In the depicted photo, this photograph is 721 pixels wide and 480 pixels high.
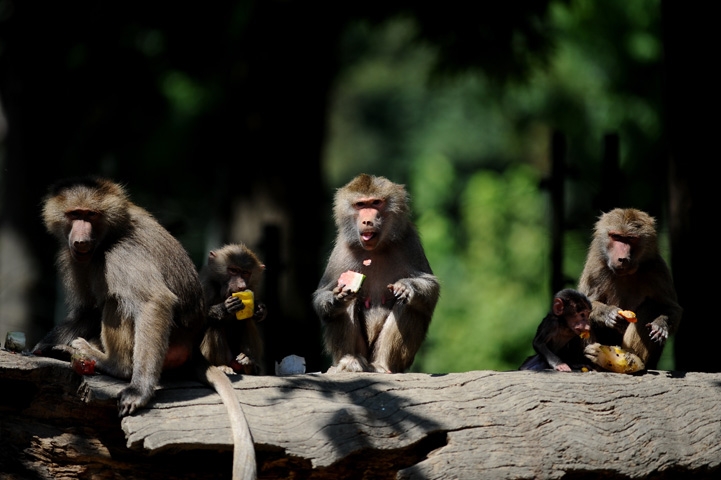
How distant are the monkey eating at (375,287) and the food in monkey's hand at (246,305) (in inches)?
23.3

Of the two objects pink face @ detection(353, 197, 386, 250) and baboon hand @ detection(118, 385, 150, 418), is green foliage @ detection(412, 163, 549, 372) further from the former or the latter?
baboon hand @ detection(118, 385, 150, 418)

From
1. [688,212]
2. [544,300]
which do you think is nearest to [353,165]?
[544,300]

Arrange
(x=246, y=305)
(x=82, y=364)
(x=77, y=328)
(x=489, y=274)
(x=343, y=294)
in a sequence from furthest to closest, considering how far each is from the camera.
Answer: (x=489, y=274), (x=343, y=294), (x=246, y=305), (x=77, y=328), (x=82, y=364)

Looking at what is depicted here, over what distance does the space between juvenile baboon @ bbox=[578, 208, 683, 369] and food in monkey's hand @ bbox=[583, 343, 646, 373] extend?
0.18 meters

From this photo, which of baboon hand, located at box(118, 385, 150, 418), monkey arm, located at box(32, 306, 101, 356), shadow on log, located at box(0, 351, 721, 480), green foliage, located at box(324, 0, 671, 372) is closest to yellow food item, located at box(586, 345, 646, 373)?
shadow on log, located at box(0, 351, 721, 480)

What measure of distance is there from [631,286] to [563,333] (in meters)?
0.86

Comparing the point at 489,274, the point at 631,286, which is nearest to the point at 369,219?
the point at 631,286

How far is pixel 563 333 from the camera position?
320 inches

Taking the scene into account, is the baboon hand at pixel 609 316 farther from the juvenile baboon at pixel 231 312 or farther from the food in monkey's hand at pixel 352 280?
the juvenile baboon at pixel 231 312

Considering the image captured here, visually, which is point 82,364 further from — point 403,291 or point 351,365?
point 403,291

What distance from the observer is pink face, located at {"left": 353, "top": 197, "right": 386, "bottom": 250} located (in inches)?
320

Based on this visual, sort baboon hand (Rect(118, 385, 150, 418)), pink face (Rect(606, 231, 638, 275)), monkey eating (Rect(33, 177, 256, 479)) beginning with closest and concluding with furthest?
baboon hand (Rect(118, 385, 150, 418)) → monkey eating (Rect(33, 177, 256, 479)) → pink face (Rect(606, 231, 638, 275))

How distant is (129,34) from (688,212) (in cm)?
902

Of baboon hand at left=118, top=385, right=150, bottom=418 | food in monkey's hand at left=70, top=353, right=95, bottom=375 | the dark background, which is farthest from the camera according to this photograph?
the dark background
